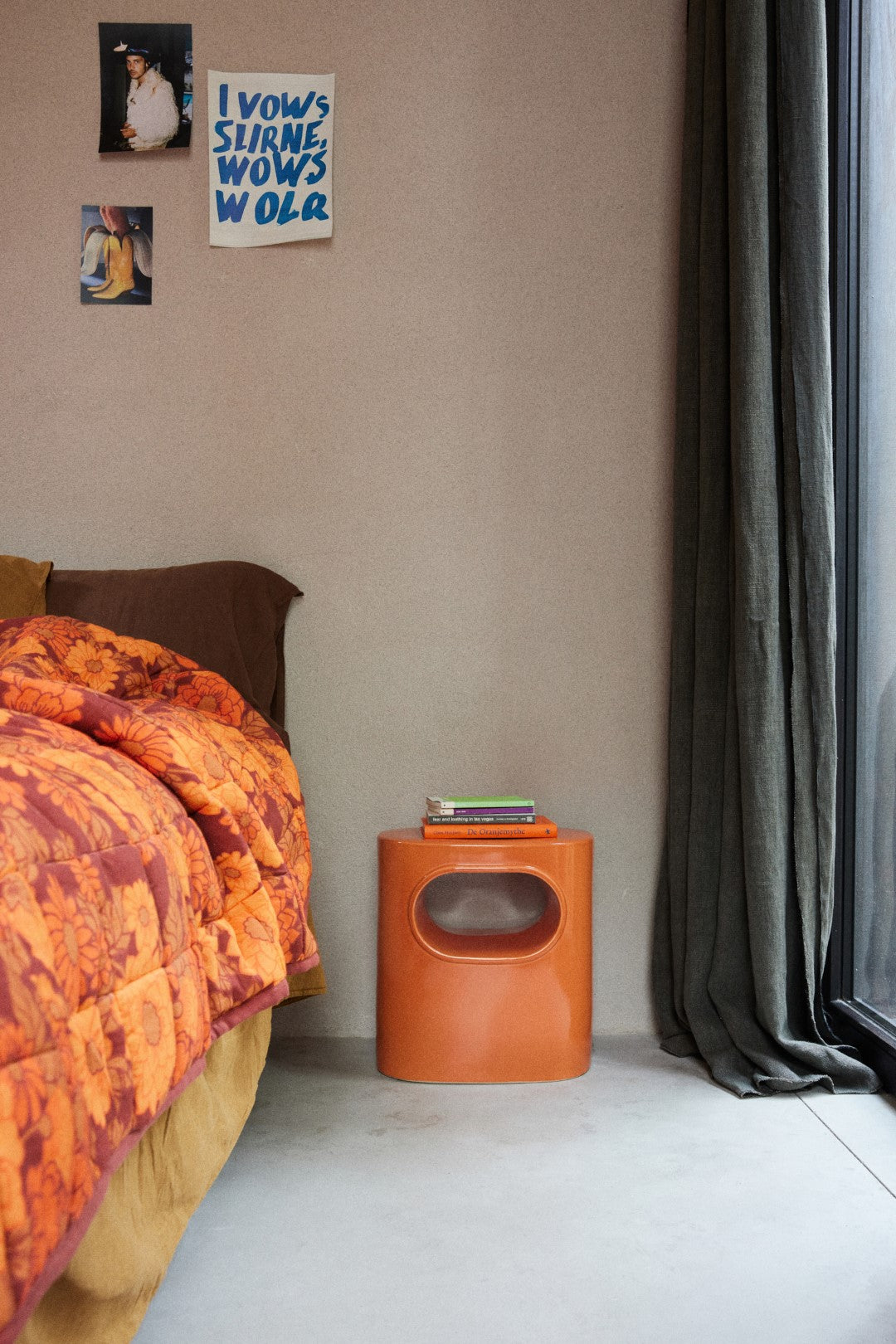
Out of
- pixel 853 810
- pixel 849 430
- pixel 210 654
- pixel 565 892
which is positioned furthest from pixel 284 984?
pixel 849 430

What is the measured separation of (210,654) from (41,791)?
1224 millimetres

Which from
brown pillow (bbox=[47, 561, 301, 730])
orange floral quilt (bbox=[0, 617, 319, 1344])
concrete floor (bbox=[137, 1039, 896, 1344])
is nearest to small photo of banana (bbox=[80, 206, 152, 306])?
brown pillow (bbox=[47, 561, 301, 730])

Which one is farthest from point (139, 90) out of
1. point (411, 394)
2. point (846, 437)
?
point (846, 437)

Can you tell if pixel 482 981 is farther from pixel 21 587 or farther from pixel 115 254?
pixel 115 254

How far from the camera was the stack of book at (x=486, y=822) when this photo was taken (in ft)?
6.52

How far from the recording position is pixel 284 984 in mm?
1341

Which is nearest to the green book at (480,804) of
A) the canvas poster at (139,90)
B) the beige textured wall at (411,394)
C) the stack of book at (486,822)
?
the stack of book at (486,822)

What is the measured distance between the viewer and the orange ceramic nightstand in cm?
192

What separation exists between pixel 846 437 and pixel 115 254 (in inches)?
60.7

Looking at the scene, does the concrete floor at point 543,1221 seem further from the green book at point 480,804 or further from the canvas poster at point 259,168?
the canvas poster at point 259,168

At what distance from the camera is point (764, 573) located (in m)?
1.94

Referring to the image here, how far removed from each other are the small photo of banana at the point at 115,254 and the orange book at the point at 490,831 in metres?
1.29

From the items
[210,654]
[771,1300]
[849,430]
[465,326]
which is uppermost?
[465,326]

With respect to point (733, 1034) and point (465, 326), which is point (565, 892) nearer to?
point (733, 1034)
